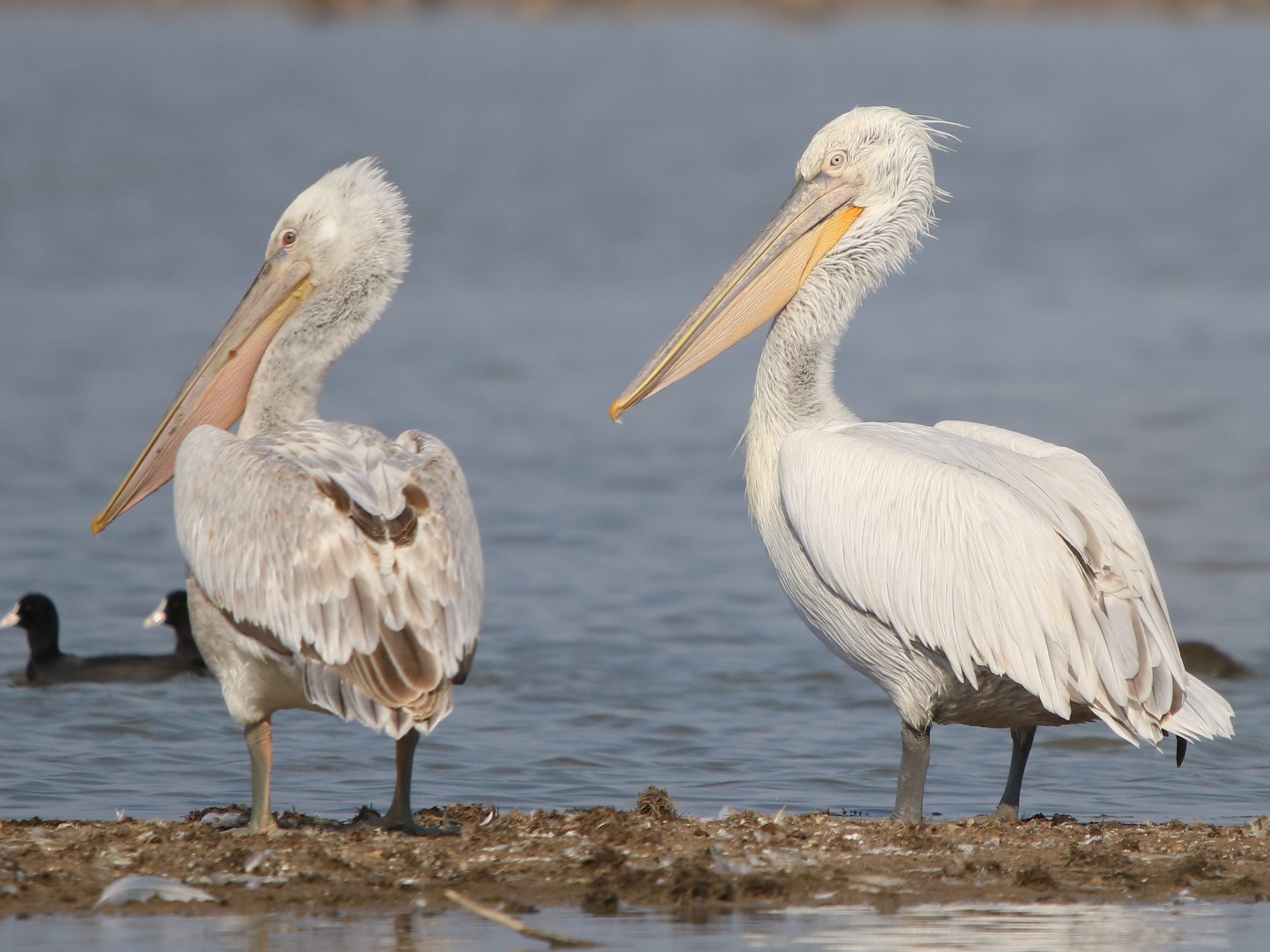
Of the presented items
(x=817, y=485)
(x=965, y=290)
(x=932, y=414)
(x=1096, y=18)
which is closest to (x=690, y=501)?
(x=932, y=414)

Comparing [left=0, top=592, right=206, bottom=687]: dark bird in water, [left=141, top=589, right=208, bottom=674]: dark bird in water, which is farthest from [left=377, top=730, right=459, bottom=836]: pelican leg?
[left=141, top=589, right=208, bottom=674]: dark bird in water

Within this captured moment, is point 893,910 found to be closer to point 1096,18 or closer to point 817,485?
point 817,485

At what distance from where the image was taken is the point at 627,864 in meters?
4.10

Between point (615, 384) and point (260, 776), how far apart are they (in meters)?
7.62

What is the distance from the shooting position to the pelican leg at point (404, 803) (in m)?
4.30

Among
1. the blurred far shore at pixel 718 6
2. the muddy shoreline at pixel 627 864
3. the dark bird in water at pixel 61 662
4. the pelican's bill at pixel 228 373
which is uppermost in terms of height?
the blurred far shore at pixel 718 6

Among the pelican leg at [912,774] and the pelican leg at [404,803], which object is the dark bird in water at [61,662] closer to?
the pelican leg at [404,803]

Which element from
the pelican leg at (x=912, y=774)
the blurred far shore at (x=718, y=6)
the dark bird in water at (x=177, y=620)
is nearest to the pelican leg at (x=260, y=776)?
the pelican leg at (x=912, y=774)

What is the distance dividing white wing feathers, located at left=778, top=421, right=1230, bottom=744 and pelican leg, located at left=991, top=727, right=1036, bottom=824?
0.35 meters

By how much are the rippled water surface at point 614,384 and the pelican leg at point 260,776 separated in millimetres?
773

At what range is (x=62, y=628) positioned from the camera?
761 centimetres

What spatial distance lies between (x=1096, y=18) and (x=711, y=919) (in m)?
54.7

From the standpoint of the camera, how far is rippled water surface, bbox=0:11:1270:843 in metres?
5.82

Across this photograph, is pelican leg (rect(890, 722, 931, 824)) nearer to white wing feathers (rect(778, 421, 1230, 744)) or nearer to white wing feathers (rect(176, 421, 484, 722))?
white wing feathers (rect(778, 421, 1230, 744))
